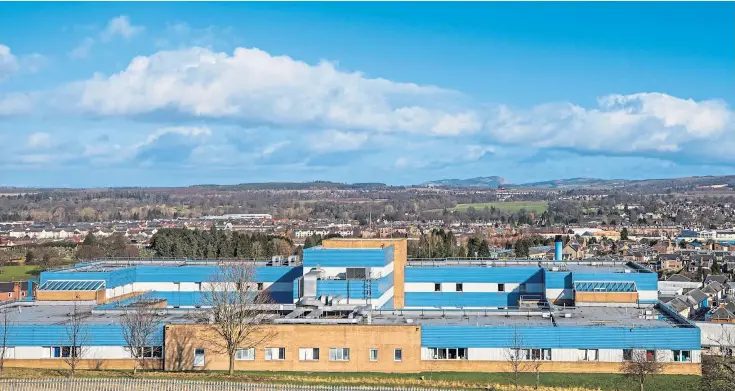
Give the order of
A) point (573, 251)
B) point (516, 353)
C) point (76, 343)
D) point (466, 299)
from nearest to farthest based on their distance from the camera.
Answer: point (516, 353) → point (76, 343) → point (466, 299) → point (573, 251)

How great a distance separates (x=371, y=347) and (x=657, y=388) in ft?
46.1

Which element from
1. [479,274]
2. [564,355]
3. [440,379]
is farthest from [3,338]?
[479,274]

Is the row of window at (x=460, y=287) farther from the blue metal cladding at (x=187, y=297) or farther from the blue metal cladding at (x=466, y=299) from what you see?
the blue metal cladding at (x=187, y=297)

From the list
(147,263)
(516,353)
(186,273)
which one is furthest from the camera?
(147,263)

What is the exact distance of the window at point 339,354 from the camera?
4416 centimetres

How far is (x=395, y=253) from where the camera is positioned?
201ft

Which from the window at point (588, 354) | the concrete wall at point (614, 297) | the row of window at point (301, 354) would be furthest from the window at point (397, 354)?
the concrete wall at point (614, 297)

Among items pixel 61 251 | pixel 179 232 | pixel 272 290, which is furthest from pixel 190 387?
pixel 61 251

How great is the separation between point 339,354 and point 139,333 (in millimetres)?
10214

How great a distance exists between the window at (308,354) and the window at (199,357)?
5.13 m

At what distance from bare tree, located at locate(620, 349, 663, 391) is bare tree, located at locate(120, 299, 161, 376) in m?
24.2

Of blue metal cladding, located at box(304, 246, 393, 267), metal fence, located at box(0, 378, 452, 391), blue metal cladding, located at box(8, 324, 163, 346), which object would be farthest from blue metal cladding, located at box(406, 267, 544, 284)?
metal fence, located at box(0, 378, 452, 391)

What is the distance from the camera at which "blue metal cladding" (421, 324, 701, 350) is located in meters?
44.3

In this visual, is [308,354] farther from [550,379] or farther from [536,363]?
[550,379]
